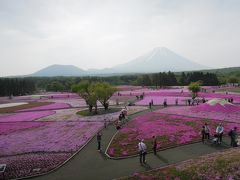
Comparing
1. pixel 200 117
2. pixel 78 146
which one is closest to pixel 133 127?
pixel 78 146

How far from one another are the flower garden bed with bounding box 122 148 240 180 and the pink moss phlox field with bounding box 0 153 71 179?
7146 mm

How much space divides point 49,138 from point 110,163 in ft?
39.4

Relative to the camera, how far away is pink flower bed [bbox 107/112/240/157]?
22242mm

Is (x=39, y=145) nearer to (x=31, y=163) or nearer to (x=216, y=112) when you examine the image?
(x=31, y=163)

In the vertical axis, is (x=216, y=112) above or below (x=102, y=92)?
below

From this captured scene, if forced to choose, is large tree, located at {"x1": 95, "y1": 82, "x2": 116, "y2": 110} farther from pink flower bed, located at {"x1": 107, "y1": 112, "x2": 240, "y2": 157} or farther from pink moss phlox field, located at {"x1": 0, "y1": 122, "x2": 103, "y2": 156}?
pink flower bed, located at {"x1": 107, "y1": 112, "x2": 240, "y2": 157}

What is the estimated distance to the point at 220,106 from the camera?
39.1m

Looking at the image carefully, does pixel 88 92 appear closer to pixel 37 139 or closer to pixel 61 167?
pixel 37 139

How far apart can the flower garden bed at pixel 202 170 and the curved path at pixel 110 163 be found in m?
1.21

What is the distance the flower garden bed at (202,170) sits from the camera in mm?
15336

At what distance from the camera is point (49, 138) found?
92.9ft

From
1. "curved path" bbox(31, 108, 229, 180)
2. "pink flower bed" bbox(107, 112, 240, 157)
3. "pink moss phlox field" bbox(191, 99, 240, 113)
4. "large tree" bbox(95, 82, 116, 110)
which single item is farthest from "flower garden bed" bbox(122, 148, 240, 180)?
"large tree" bbox(95, 82, 116, 110)

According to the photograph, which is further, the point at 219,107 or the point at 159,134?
the point at 219,107

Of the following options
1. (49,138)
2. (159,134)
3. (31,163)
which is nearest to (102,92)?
(49,138)
